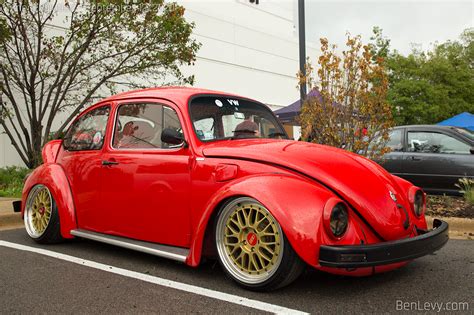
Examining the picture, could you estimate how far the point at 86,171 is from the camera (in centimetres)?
440

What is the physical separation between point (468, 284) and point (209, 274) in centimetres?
200

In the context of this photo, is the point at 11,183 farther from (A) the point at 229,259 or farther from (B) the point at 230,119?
(A) the point at 229,259

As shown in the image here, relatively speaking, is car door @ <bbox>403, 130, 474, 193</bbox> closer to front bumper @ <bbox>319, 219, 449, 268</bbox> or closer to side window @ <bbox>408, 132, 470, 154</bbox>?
side window @ <bbox>408, 132, 470, 154</bbox>

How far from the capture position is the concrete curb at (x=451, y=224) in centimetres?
535

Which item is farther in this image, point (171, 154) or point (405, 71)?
point (405, 71)

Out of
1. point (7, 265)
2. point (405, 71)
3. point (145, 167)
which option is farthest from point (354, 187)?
point (405, 71)

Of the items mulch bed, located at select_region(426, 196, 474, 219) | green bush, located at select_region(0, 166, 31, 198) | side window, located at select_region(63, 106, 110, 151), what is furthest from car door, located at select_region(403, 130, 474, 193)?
green bush, located at select_region(0, 166, 31, 198)

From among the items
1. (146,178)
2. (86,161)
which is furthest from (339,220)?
(86,161)

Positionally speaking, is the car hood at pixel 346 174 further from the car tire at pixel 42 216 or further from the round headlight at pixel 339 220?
the car tire at pixel 42 216

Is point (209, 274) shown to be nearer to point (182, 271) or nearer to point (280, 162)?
point (182, 271)

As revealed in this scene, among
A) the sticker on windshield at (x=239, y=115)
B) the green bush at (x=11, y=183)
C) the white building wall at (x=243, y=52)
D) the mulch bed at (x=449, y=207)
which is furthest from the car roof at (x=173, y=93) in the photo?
the white building wall at (x=243, y=52)

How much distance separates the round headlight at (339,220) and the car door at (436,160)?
539cm

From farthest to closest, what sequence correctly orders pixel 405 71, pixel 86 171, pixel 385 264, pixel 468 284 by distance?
pixel 405 71, pixel 86 171, pixel 468 284, pixel 385 264

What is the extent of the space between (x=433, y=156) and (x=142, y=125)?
5.65m
